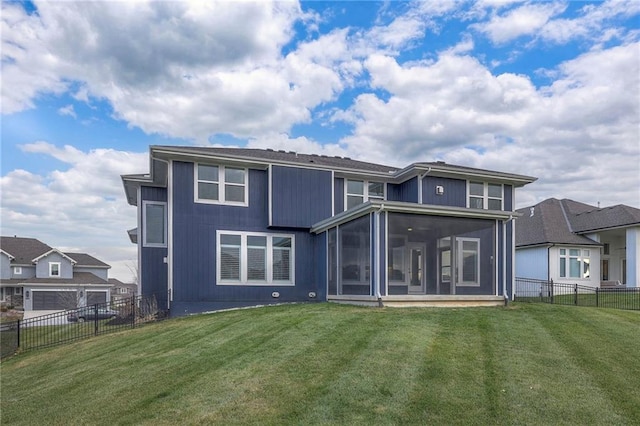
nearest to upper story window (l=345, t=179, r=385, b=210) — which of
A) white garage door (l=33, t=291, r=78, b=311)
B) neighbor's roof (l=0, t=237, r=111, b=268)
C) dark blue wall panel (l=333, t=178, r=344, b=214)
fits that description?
dark blue wall panel (l=333, t=178, r=344, b=214)

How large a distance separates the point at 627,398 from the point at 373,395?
3237mm

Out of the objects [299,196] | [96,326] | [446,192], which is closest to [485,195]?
[446,192]

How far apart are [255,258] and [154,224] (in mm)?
4406

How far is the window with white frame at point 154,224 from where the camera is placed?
16984mm

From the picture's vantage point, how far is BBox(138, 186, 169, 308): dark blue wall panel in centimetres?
1675

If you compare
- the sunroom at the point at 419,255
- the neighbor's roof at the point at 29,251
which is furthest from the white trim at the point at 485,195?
the neighbor's roof at the point at 29,251

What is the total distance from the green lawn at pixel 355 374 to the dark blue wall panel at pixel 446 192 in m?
6.90

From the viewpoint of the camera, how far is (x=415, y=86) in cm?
1773

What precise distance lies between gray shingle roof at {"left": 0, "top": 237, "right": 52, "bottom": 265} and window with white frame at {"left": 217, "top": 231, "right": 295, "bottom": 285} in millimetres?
33940

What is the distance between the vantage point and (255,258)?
15516mm

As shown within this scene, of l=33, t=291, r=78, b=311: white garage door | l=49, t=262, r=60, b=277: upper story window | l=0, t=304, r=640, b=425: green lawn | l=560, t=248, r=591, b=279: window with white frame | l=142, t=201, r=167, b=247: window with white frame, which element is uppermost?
l=142, t=201, r=167, b=247: window with white frame

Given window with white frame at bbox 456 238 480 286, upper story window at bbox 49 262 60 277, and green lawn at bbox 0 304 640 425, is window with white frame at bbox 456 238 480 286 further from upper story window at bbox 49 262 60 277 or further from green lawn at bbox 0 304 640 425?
upper story window at bbox 49 262 60 277

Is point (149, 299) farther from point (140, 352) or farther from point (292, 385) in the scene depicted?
point (292, 385)

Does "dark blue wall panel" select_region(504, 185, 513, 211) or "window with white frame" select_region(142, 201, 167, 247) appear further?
"dark blue wall panel" select_region(504, 185, 513, 211)
